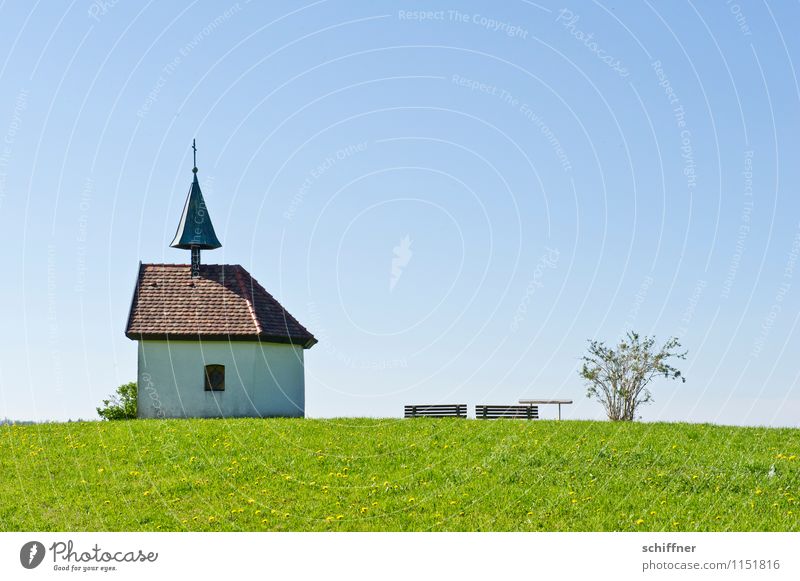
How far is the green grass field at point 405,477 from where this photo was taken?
17.0 m

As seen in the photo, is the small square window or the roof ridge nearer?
the small square window

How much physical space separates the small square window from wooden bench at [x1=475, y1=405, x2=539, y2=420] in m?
10.1

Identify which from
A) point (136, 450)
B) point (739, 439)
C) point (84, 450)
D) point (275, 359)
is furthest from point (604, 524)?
point (275, 359)

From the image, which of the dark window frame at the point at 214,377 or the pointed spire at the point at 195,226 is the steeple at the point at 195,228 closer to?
the pointed spire at the point at 195,226

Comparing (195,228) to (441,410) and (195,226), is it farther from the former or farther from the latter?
(441,410)

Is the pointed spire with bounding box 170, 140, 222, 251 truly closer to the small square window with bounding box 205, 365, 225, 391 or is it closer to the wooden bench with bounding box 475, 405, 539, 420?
the small square window with bounding box 205, 365, 225, 391

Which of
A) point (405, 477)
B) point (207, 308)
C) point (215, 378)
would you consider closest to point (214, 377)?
point (215, 378)

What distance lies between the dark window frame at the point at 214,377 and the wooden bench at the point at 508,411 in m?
10.1
